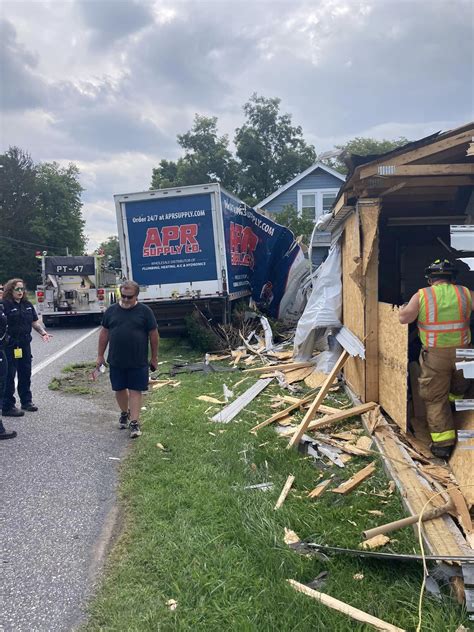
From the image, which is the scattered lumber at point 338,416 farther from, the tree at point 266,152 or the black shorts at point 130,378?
the tree at point 266,152

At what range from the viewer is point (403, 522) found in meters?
3.11

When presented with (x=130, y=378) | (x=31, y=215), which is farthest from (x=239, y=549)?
(x=31, y=215)

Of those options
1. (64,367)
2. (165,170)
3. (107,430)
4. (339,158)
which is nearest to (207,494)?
(107,430)

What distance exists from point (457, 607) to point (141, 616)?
173 centimetres

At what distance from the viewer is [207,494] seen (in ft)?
12.8

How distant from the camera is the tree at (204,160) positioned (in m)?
39.0

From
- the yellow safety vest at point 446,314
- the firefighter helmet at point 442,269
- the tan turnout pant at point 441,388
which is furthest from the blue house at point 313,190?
the tan turnout pant at point 441,388

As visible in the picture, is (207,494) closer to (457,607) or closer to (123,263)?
(457,607)

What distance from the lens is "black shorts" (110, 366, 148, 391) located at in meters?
5.57

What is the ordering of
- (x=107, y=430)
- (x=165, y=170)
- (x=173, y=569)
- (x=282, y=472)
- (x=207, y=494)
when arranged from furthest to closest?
(x=165, y=170) < (x=107, y=430) < (x=282, y=472) < (x=207, y=494) < (x=173, y=569)

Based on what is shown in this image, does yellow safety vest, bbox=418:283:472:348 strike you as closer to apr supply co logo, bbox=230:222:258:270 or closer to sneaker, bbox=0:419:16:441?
sneaker, bbox=0:419:16:441

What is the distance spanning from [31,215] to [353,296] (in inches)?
2059

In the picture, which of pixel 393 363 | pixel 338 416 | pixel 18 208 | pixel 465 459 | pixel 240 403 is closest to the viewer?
pixel 465 459

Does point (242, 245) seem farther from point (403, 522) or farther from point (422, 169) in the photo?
point (403, 522)
